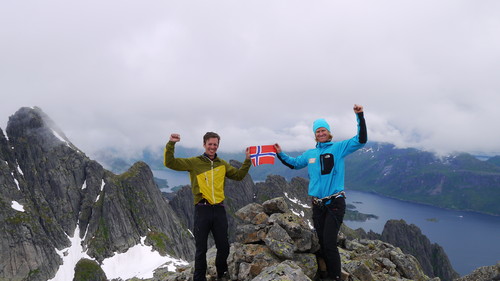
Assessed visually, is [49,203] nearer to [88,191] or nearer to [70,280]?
[88,191]

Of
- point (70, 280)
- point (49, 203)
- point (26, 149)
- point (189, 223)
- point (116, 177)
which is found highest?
point (26, 149)

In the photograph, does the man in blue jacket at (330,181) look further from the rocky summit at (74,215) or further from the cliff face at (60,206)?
the cliff face at (60,206)

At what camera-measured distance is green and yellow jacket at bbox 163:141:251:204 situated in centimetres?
1302

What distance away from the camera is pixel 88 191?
161m

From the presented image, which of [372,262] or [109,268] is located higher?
[372,262]

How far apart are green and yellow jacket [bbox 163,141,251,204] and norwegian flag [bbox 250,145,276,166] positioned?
7.37 ft

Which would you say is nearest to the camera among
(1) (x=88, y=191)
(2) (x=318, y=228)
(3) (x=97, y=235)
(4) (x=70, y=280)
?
(2) (x=318, y=228)

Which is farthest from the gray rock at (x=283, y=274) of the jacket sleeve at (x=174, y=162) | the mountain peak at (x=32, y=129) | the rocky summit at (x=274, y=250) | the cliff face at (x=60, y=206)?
the mountain peak at (x=32, y=129)

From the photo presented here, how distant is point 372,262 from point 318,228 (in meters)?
11.9

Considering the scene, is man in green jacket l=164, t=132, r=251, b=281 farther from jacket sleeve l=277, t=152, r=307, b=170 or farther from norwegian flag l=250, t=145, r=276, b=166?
jacket sleeve l=277, t=152, r=307, b=170

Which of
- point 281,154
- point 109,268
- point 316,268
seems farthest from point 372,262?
point 109,268

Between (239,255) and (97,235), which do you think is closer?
(239,255)

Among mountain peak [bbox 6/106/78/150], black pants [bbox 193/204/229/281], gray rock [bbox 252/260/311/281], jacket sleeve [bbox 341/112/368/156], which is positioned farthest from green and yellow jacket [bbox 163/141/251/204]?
mountain peak [bbox 6/106/78/150]

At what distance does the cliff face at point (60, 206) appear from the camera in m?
130
